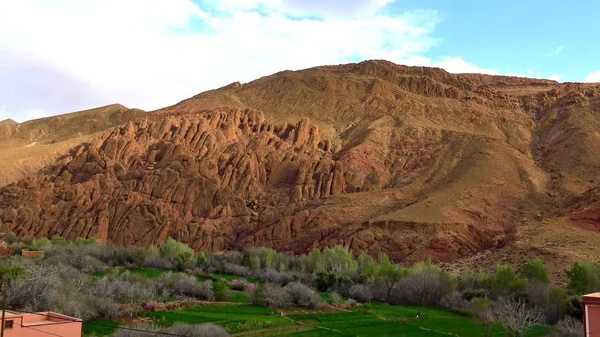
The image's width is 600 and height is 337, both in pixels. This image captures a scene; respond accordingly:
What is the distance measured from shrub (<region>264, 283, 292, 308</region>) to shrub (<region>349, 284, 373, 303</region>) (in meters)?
7.25

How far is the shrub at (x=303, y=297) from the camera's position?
39219 mm

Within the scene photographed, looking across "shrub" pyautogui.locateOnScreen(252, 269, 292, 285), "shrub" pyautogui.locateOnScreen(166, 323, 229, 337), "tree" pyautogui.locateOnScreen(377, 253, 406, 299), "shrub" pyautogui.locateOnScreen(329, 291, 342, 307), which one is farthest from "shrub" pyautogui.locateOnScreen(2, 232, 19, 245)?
"shrub" pyautogui.locateOnScreen(166, 323, 229, 337)

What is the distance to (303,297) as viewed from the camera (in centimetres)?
3922

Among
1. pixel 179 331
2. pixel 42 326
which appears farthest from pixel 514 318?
pixel 42 326

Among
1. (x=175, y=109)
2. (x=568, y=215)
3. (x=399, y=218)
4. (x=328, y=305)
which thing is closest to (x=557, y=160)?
(x=568, y=215)

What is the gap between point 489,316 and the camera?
33.0 metres

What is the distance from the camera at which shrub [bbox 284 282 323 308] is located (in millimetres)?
39219

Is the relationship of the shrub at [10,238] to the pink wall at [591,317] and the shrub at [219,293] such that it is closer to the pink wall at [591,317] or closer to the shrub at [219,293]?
the shrub at [219,293]

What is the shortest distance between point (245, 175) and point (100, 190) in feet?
52.1

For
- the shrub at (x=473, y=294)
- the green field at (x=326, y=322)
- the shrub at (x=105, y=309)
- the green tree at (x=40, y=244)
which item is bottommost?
the green field at (x=326, y=322)

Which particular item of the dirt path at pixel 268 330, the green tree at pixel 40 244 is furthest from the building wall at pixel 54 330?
the green tree at pixel 40 244

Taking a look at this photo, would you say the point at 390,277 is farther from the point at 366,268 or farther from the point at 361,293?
the point at 366,268

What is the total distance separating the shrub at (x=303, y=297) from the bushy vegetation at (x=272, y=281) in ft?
0.20

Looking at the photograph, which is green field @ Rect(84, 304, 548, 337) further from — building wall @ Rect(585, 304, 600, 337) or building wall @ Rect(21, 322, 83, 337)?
building wall @ Rect(585, 304, 600, 337)
